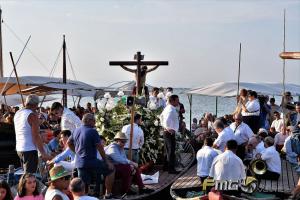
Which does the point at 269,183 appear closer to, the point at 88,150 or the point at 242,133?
the point at 242,133

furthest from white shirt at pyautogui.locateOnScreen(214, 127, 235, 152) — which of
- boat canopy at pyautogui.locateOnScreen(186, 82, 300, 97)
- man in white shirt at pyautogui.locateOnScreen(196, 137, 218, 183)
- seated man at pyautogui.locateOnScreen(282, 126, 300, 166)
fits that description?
boat canopy at pyautogui.locateOnScreen(186, 82, 300, 97)

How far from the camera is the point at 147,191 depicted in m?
11.3

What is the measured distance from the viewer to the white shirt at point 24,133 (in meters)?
9.15

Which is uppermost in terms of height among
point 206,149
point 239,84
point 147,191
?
point 239,84

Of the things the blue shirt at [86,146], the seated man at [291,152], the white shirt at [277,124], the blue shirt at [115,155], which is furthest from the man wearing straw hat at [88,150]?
the white shirt at [277,124]

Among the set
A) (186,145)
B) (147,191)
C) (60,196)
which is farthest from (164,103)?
(60,196)

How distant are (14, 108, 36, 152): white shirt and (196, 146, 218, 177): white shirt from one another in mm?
3158

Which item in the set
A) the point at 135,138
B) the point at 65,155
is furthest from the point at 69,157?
the point at 135,138

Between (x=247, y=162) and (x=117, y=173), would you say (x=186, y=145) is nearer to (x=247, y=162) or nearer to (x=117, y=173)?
(x=247, y=162)

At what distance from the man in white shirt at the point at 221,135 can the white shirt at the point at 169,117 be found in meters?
1.38

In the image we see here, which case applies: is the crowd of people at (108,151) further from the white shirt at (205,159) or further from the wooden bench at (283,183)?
the wooden bench at (283,183)

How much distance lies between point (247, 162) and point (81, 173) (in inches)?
170

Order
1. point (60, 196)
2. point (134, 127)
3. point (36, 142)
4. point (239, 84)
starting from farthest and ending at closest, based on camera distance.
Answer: point (239, 84) → point (134, 127) → point (36, 142) → point (60, 196)

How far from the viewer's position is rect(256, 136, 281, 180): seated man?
11.7 metres
